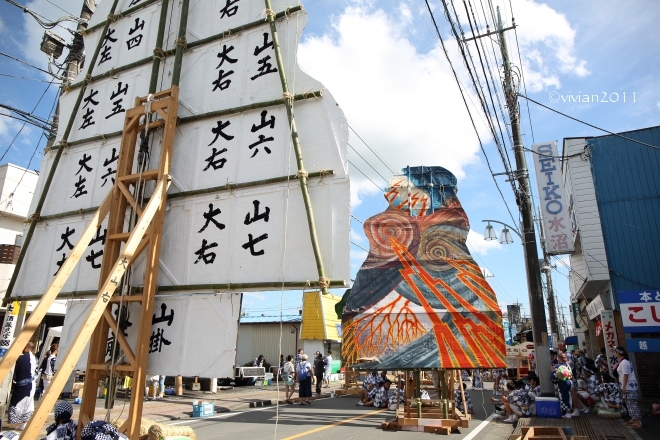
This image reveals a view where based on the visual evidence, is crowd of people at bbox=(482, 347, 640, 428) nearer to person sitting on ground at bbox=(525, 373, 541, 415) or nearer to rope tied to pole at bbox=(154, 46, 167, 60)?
person sitting on ground at bbox=(525, 373, 541, 415)

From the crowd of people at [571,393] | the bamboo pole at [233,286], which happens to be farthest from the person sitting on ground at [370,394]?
the bamboo pole at [233,286]

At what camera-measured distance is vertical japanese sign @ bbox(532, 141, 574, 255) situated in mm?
17172

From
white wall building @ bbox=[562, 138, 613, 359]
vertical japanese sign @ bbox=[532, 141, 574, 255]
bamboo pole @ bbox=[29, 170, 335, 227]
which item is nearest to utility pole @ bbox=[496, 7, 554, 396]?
vertical japanese sign @ bbox=[532, 141, 574, 255]

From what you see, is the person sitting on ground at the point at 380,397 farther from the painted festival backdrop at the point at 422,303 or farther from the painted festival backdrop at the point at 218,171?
the painted festival backdrop at the point at 218,171

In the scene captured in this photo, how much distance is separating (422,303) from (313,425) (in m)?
4.75

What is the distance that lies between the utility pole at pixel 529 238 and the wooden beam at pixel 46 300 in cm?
1254

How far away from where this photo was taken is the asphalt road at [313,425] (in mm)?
9836

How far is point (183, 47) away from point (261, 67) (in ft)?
4.25

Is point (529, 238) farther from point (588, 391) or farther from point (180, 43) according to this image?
point (180, 43)

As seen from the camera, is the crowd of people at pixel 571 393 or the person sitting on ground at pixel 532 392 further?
the person sitting on ground at pixel 532 392

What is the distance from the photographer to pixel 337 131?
5.02 meters

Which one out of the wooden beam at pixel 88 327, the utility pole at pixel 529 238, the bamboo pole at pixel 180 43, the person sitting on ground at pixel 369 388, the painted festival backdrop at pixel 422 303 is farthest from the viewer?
the person sitting on ground at pixel 369 388

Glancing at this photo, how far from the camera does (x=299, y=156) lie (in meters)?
4.95

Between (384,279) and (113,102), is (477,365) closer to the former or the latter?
(384,279)
